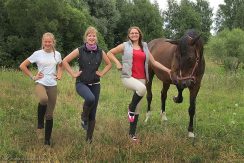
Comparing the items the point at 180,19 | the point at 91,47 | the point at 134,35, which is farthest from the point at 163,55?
the point at 180,19

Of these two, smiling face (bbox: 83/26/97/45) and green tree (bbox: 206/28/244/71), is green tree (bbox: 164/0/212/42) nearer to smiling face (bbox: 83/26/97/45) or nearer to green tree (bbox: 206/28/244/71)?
green tree (bbox: 206/28/244/71)

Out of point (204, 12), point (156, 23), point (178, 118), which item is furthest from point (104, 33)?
point (204, 12)

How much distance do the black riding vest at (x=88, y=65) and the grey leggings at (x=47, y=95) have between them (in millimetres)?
498

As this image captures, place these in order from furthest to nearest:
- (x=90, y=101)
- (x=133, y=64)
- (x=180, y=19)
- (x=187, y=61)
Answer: (x=180, y=19) → (x=187, y=61) → (x=133, y=64) → (x=90, y=101)

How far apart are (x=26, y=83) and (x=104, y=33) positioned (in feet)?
97.0

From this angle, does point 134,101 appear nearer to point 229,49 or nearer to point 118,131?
point 118,131

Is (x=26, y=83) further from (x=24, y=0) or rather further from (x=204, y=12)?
(x=204, y=12)

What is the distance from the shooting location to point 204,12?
80.1m

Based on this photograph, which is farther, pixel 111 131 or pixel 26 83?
pixel 26 83

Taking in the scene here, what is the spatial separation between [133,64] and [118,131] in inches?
58.5

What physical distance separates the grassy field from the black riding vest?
3.37 feet

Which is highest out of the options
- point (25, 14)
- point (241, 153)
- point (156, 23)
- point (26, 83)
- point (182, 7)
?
point (182, 7)

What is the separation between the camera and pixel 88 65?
6312 millimetres

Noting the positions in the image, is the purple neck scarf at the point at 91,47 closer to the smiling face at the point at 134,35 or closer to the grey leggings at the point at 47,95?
the smiling face at the point at 134,35
